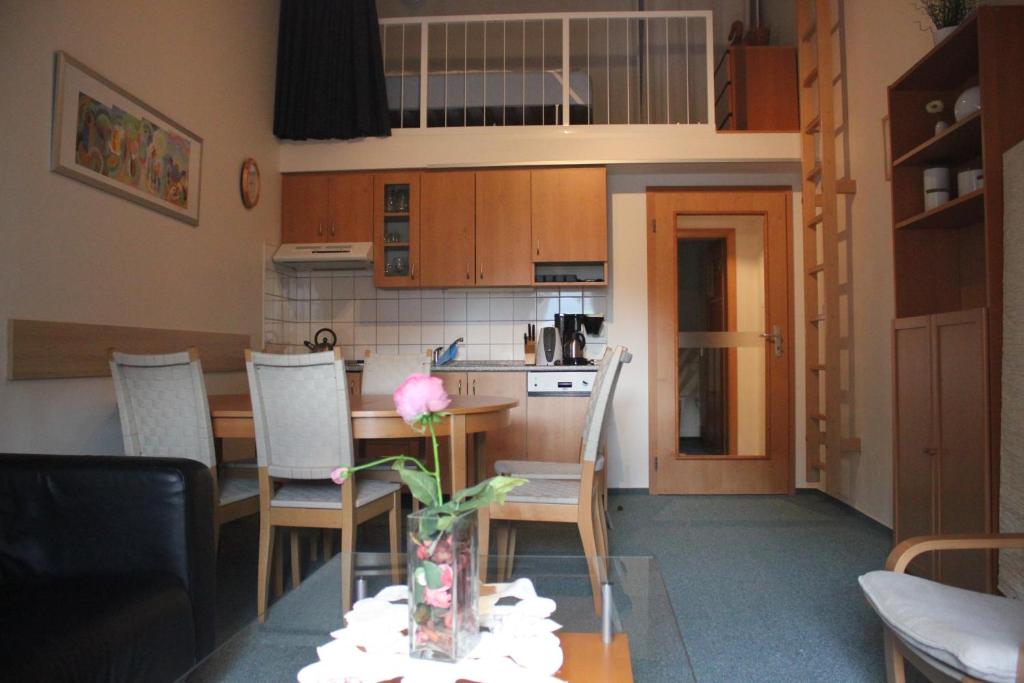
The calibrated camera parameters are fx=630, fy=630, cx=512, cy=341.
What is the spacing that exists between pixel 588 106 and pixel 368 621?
12.4ft

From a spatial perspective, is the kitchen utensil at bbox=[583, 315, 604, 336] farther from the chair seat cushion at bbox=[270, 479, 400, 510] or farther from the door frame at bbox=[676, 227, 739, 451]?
the chair seat cushion at bbox=[270, 479, 400, 510]

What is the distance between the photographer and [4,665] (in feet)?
3.53

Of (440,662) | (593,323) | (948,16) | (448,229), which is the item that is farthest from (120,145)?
(948,16)

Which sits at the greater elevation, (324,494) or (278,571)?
(324,494)

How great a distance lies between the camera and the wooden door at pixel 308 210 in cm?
421

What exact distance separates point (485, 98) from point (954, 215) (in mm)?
2959

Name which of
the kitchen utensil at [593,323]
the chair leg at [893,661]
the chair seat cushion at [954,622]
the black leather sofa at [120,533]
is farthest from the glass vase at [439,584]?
the kitchen utensil at [593,323]

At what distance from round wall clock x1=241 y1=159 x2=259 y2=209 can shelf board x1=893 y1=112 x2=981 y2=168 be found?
328 cm

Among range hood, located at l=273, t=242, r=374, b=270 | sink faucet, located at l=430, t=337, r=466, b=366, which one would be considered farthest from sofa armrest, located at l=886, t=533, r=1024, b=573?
range hood, located at l=273, t=242, r=374, b=270

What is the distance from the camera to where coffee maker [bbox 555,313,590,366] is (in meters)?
4.08

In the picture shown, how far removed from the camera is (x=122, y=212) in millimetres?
2621

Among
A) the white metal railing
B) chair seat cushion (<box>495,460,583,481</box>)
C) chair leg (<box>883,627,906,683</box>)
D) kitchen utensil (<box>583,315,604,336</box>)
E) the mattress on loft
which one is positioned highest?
the white metal railing

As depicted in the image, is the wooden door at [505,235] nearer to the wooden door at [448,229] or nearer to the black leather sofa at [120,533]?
the wooden door at [448,229]

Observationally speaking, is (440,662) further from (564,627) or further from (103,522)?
(103,522)
